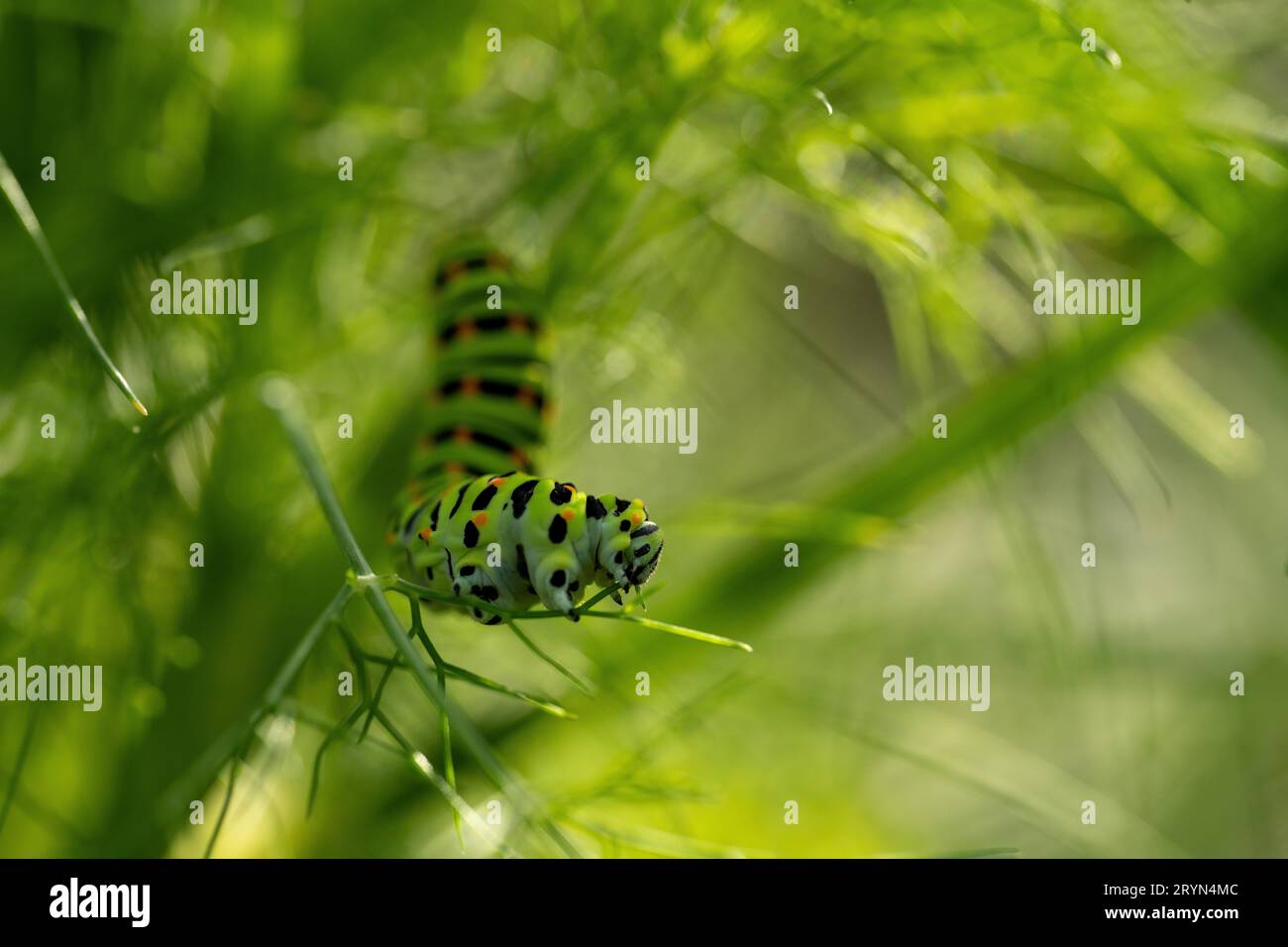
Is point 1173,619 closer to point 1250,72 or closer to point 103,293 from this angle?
point 1250,72

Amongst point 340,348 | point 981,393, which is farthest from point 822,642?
point 340,348

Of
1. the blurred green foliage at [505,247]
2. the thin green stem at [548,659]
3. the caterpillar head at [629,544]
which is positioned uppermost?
the blurred green foliage at [505,247]

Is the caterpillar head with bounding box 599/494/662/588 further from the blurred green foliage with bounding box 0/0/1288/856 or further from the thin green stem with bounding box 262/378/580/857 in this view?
the blurred green foliage with bounding box 0/0/1288/856

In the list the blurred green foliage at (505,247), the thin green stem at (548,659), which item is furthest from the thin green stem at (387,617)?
the blurred green foliage at (505,247)

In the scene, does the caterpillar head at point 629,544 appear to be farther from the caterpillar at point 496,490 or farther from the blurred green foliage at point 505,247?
the blurred green foliage at point 505,247

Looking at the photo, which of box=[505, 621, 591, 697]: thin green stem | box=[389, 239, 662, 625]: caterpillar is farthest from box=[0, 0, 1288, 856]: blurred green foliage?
box=[505, 621, 591, 697]: thin green stem

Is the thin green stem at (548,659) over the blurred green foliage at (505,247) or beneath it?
beneath

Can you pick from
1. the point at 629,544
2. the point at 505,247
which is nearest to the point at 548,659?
the point at 629,544
